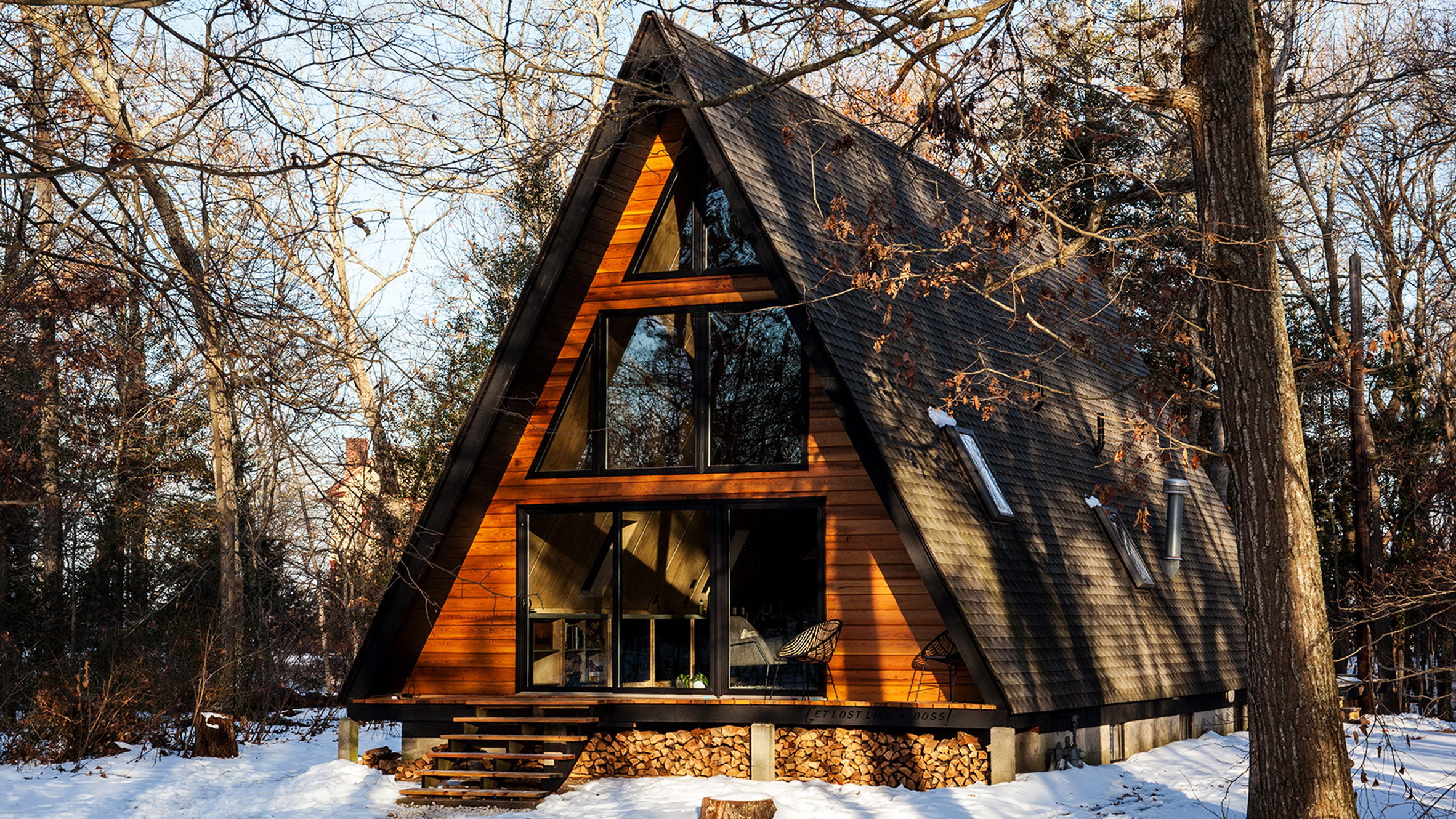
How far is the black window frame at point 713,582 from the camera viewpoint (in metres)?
10.7

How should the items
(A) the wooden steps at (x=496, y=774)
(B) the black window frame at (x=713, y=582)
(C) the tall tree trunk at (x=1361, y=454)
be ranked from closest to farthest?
1. (A) the wooden steps at (x=496, y=774)
2. (B) the black window frame at (x=713, y=582)
3. (C) the tall tree trunk at (x=1361, y=454)

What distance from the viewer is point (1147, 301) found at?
13.5 metres

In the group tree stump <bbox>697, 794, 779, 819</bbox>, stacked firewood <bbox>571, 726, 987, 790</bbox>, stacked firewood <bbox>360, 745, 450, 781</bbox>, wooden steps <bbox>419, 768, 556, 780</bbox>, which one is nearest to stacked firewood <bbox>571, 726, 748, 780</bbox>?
stacked firewood <bbox>571, 726, 987, 790</bbox>

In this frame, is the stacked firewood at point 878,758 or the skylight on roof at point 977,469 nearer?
the stacked firewood at point 878,758

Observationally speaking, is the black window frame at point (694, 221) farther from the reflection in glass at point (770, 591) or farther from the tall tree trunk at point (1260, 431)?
the tall tree trunk at point (1260, 431)

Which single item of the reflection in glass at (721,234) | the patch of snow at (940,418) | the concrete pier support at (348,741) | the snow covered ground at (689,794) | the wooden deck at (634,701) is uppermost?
the reflection in glass at (721,234)

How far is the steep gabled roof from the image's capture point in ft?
32.3

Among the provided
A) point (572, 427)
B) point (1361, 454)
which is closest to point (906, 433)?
point (572, 427)

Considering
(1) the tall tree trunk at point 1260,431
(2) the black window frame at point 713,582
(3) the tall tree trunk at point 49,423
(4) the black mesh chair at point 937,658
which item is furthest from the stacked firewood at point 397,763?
(1) the tall tree trunk at point 1260,431

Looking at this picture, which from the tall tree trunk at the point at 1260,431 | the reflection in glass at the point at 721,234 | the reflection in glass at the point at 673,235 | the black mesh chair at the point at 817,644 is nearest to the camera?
the tall tree trunk at the point at 1260,431

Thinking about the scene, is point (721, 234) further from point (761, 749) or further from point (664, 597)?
point (761, 749)

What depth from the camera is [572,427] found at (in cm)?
1155

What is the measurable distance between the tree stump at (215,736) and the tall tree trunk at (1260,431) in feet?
30.6

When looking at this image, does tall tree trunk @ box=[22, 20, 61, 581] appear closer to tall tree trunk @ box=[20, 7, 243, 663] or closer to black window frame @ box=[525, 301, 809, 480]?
tall tree trunk @ box=[20, 7, 243, 663]
